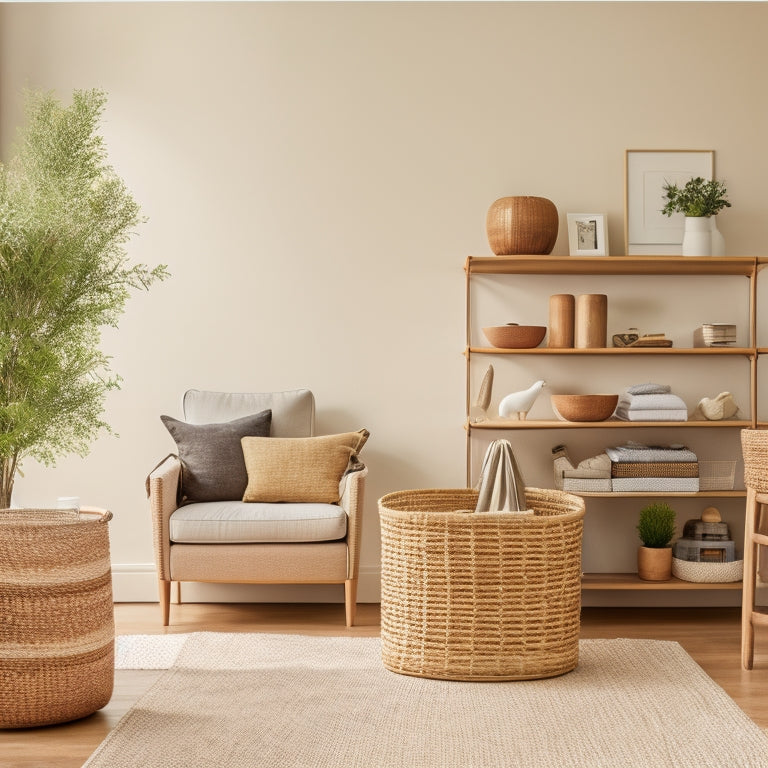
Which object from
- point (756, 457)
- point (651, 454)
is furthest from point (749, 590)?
point (651, 454)

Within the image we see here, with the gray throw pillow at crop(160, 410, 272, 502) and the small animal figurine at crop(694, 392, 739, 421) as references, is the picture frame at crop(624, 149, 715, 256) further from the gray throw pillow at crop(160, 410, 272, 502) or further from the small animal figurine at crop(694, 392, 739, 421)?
the gray throw pillow at crop(160, 410, 272, 502)

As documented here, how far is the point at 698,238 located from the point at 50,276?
2.76 m

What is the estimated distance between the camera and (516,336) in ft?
13.5

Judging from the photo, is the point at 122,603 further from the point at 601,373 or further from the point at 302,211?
the point at 601,373

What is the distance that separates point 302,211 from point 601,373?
1598 millimetres

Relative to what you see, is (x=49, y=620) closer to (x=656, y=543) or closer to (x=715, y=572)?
(x=656, y=543)

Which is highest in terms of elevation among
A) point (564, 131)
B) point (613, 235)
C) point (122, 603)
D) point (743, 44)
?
point (743, 44)

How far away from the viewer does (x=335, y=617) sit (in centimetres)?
409

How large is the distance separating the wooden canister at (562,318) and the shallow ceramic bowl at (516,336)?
0.28ft

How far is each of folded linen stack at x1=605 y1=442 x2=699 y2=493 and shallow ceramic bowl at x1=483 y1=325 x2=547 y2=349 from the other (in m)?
0.62

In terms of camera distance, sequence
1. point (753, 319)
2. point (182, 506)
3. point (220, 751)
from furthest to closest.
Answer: point (753, 319)
point (182, 506)
point (220, 751)

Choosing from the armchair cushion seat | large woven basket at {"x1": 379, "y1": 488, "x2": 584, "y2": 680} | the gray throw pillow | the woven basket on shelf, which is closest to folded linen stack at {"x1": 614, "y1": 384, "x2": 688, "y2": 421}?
the woven basket on shelf

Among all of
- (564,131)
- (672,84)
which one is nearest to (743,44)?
(672,84)

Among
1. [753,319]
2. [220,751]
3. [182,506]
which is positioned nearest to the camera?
[220,751]
